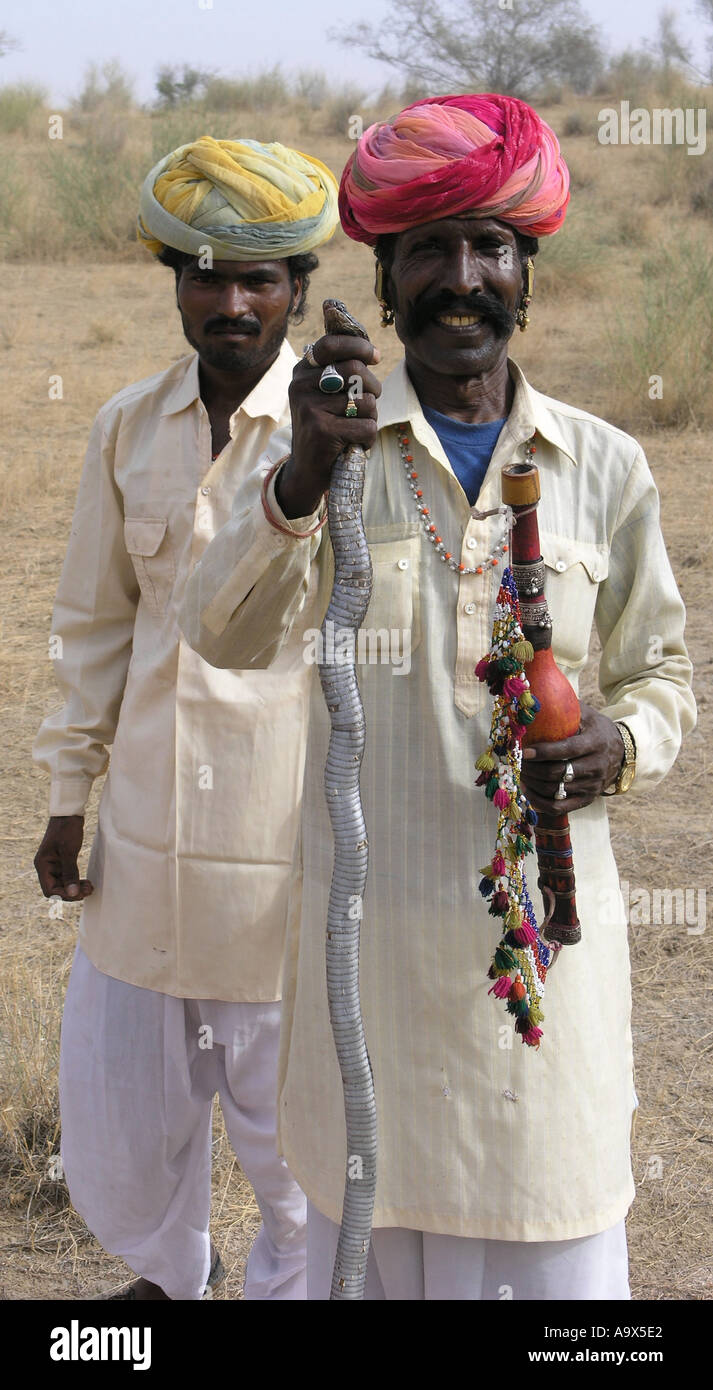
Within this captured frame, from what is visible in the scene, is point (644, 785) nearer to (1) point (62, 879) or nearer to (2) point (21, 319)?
(1) point (62, 879)

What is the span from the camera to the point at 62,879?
2.75 meters

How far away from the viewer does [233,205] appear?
276 cm

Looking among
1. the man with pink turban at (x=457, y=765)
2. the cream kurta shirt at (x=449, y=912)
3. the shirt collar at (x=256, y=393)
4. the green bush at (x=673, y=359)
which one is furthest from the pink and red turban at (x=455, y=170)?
the green bush at (x=673, y=359)

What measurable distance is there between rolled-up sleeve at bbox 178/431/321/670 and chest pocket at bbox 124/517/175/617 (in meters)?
0.67

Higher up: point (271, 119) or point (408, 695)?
point (271, 119)

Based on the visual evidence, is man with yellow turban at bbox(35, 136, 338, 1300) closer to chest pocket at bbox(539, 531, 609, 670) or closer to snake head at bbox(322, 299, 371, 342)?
chest pocket at bbox(539, 531, 609, 670)

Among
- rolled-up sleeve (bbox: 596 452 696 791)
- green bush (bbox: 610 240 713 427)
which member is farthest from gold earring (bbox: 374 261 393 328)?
green bush (bbox: 610 240 713 427)

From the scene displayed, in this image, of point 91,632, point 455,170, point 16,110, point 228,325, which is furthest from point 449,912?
point 16,110

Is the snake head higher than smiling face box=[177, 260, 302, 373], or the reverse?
smiling face box=[177, 260, 302, 373]

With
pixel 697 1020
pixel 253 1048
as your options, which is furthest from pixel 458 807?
pixel 697 1020

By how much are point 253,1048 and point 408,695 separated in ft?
3.26

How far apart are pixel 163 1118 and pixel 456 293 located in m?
1.57

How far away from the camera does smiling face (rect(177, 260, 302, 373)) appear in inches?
105

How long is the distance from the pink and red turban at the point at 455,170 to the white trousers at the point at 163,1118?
1385mm
